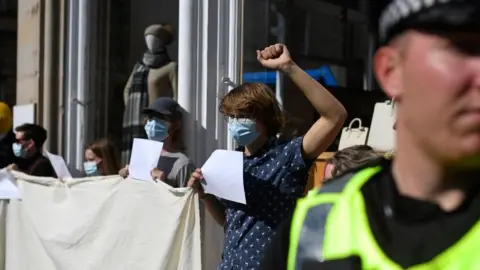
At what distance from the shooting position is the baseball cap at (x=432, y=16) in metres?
1.11

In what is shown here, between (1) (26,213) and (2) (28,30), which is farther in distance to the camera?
(2) (28,30)

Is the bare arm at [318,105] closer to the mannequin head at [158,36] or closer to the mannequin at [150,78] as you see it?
the mannequin at [150,78]

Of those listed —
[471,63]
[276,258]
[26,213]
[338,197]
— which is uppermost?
[471,63]

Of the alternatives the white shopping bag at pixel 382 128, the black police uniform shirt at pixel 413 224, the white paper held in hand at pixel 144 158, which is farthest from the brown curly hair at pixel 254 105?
the black police uniform shirt at pixel 413 224

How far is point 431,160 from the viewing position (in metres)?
1.15

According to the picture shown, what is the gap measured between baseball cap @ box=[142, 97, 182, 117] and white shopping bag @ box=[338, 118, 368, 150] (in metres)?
0.91

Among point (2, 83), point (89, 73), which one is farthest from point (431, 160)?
point (2, 83)

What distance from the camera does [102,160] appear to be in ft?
15.1

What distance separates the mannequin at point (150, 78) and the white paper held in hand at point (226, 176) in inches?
57.5

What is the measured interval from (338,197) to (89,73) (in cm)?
458

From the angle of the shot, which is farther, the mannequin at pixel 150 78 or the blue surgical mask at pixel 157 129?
the mannequin at pixel 150 78

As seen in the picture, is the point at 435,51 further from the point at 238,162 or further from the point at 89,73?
the point at 89,73

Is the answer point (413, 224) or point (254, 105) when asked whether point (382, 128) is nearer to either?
point (254, 105)

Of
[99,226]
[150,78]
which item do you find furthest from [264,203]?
[150,78]
